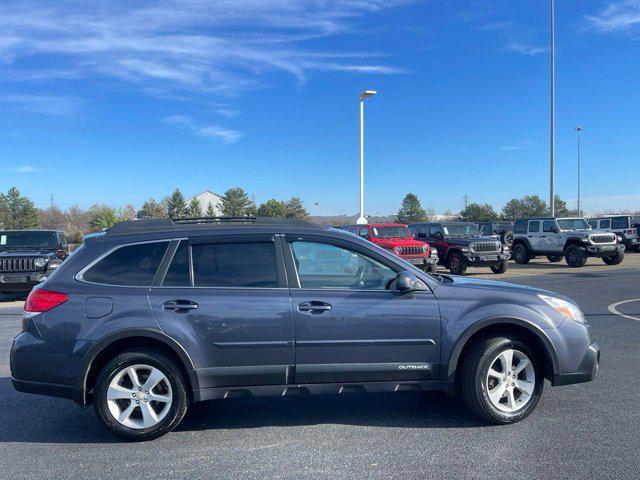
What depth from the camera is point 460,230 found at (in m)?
20.1

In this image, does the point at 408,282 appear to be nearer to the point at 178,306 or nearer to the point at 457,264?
the point at 178,306

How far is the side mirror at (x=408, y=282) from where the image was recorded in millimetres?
4398

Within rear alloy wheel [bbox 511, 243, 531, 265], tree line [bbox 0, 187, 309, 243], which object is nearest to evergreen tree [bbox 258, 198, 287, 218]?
tree line [bbox 0, 187, 309, 243]

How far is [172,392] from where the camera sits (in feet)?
14.3

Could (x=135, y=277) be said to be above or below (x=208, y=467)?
above

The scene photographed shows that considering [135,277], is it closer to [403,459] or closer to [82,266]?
[82,266]

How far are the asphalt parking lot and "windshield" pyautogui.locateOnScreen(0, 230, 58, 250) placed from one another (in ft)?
32.1

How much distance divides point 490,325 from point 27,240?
13.7 metres

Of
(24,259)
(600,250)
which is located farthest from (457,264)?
(24,259)

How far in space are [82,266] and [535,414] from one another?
4.10 m

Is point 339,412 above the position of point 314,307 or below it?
below

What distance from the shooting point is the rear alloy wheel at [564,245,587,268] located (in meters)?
20.5

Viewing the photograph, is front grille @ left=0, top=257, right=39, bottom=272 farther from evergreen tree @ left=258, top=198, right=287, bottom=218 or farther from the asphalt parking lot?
evergreen tree @ left=258, top=198, right=287, bottom=218

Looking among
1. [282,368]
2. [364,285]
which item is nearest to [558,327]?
[364,285]
